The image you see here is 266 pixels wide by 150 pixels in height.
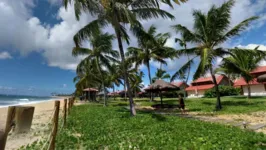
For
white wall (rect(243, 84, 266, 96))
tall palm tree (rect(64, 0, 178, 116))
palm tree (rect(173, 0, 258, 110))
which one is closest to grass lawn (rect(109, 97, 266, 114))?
palm tree (rect(173, 0, 258, 110))

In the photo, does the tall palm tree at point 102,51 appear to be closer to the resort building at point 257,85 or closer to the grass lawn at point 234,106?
the grass lawn at point 234,106

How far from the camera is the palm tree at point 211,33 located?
14734 millimetres

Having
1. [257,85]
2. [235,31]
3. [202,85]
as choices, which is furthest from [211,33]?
[202,85]

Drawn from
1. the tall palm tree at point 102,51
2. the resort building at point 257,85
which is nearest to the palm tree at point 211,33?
the tall palm tree at point 102,51

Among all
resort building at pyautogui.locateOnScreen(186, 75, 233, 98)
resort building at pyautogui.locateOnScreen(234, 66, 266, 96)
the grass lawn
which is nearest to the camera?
the grass lawn

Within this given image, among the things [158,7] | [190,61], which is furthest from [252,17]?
[158,7]

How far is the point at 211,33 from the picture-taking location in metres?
15.2

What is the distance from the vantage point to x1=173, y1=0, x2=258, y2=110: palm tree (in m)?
14.7

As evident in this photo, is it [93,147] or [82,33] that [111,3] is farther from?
[93,147]

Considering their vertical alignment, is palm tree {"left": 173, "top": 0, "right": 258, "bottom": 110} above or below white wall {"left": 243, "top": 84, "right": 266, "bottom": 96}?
above

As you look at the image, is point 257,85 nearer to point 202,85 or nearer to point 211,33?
point 202,85

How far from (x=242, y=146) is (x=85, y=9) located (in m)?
10.2

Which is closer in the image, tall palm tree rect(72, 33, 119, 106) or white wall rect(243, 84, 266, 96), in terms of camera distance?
tall palm tree rect(72, 33, 119, 106)

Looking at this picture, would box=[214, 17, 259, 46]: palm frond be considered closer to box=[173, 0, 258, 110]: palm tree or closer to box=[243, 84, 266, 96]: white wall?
box=[173, 0, 258, 110]: palm tree
